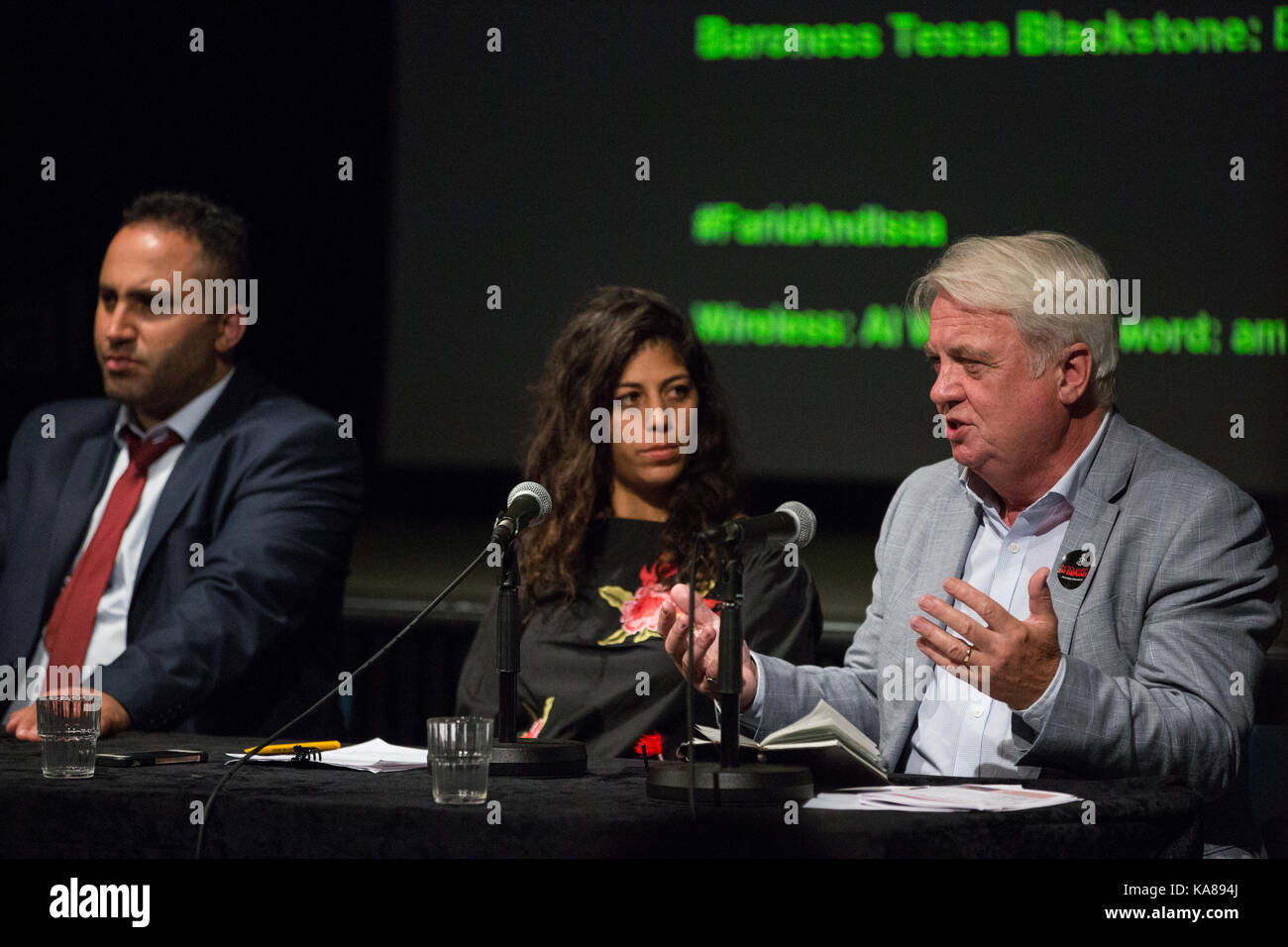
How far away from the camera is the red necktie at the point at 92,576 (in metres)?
3.48

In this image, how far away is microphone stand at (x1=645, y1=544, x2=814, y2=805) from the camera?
1.95m

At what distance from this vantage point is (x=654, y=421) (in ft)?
10.8

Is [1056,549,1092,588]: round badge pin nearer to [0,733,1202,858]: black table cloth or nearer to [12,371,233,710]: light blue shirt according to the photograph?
[0,733,1202,858]: black table cloth

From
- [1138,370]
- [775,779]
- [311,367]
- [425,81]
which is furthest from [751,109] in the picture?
[775,779]

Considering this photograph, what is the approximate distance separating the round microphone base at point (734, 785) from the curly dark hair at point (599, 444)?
1.24 metres

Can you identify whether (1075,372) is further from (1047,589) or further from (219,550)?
(219,550)

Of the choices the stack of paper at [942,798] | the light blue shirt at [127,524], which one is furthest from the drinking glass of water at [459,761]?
the light blue shirt at [127,524]

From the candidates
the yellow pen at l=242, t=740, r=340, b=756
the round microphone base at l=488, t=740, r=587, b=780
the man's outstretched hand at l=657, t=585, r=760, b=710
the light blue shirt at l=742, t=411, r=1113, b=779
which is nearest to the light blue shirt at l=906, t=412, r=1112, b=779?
the light blue shirt at l=742, t=411, r=1113, b=779

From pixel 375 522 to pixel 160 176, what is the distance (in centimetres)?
128

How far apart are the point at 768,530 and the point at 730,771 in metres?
0.34

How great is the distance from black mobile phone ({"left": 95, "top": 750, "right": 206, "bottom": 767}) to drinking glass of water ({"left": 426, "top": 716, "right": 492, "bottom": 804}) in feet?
1.73

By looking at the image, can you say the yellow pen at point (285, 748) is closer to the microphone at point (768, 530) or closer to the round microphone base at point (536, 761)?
the round microphone base at point (536, 761)

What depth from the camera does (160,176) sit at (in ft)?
15.4

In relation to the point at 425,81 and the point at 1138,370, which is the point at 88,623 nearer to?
the point at 425,81
